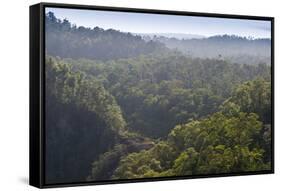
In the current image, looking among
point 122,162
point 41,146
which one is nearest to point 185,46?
point 122,162

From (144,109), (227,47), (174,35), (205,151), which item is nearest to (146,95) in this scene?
(144,109)

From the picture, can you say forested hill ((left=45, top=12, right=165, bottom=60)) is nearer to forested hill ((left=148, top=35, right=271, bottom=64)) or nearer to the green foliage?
forested hill ((left=148, top=35, right=271, bottom=64))

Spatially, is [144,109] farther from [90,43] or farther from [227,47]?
[227,47]

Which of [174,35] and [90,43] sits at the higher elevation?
[174,35]

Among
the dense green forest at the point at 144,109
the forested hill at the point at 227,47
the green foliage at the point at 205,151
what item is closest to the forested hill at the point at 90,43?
the dense green forest at the point at 144,109

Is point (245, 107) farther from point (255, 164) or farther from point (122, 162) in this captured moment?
point (122, 162)

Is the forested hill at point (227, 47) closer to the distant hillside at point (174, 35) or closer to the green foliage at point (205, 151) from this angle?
the distant hillside at point (174, 35)

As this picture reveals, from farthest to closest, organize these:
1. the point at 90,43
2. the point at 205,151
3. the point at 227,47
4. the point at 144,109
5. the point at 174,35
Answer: the point at 227,47 < the point at 205,151 < the point at 174,35 < the point at 144,109 < the point at 90,43
